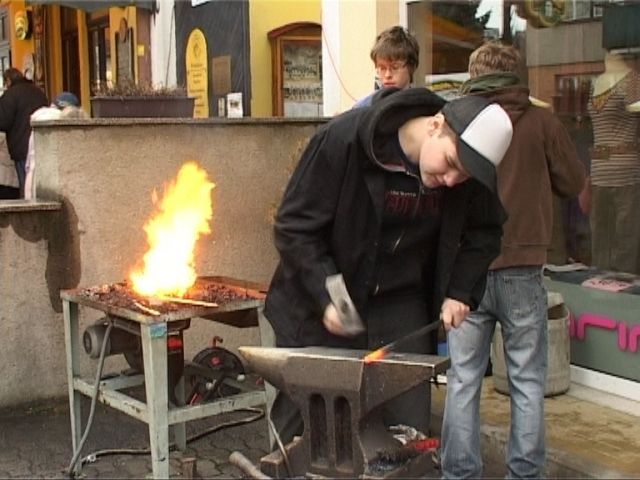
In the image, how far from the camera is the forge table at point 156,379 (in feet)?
13.7

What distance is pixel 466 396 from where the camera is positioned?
4.24 meters

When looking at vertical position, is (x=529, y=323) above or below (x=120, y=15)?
below

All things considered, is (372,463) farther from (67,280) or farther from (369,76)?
(369,76)

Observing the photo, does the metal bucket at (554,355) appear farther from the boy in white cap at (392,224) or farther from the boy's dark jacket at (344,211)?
the boy's dark jacket at (344,211)

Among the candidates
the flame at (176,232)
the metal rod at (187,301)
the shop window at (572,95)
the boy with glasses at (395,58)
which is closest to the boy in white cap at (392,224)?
the metal rod at (187,301)

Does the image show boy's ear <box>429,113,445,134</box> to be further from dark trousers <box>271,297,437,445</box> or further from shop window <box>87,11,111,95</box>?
shop window <box>87,11,111,95</box>

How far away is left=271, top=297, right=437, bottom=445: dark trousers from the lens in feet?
10.8

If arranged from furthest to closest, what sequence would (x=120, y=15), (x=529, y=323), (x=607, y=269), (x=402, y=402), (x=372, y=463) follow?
(x=120, y=15)
(x=607, y=269)
(x=529, y=323)
(x=402, y=402)
(x=372, y=463)

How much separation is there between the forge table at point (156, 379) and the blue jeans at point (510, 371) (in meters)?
0.94

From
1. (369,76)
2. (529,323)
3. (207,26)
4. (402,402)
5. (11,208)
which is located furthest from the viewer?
(207,26)

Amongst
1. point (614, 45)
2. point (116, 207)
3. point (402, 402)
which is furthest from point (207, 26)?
point (402, 402)

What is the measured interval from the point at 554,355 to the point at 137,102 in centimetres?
300

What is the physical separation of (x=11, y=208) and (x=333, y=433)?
3.26m

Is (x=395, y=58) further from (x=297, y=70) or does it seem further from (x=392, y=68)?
(x=297, y=70)
